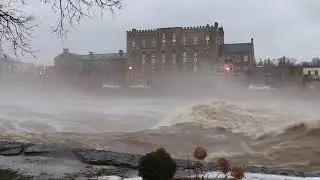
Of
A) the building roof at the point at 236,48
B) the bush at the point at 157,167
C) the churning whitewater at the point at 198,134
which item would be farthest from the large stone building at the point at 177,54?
the bush at the point at 157,167

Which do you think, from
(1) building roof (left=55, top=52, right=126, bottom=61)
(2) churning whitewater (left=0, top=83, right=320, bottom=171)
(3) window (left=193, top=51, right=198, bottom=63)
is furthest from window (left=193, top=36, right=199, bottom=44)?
(2) churning whitewater (left=0, top=83, right=320, bottom=171)

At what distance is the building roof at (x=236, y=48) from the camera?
101738 millimetres

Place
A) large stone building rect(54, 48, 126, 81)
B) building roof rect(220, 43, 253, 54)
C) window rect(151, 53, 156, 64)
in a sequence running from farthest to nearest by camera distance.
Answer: large stone building rect(54, 48, 126, 81)
window rect(151, 53, 156, 64)
building roof rect(220, 43, 253, 54)

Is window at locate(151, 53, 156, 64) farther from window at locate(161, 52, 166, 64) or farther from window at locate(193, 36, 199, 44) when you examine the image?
window at locate(193, 36, 199, 44)

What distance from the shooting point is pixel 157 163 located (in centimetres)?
733

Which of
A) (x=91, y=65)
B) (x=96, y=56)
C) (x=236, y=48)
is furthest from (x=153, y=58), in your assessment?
(x=96, y=56)

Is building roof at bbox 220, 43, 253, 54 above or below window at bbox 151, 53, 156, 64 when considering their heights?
above

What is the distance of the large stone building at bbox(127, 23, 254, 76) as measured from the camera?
101 m

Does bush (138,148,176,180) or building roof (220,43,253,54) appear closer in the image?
bush (138,148,176,180)

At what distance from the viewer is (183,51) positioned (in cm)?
10488

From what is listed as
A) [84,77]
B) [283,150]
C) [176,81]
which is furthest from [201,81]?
[283,150]

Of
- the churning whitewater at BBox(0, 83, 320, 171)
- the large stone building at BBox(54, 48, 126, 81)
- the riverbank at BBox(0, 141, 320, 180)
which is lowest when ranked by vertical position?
the churning whitewater at BBox(0, 83, 320, 171)

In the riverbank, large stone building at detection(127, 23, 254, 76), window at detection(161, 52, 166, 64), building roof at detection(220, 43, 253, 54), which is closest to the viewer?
the riverbank

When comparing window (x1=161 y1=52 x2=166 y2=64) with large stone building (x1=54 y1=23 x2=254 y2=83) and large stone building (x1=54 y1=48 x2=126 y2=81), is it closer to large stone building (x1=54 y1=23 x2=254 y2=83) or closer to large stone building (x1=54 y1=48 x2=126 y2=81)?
large stone building (x1=54 y1=23 x2=254 y2=83)
